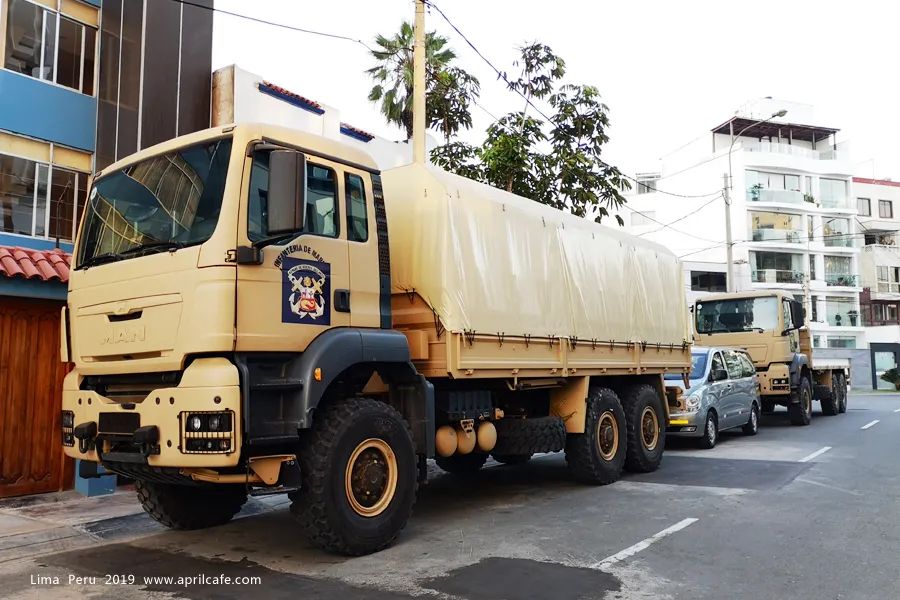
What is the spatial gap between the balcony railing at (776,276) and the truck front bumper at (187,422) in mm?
49157

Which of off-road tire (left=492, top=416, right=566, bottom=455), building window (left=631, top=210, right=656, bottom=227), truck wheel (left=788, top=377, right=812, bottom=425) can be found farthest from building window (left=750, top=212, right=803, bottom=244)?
off-road tire (left=492, top=416, right=566, bottom=455)

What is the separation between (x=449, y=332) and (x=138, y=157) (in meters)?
3.05

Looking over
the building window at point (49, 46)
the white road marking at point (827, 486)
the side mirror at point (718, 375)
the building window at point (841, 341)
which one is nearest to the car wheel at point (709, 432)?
the side mirror at point (718, 375)

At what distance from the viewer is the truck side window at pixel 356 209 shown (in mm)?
6266

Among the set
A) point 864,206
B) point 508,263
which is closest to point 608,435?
point 508,263

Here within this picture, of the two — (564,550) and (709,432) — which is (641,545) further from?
(709,432)

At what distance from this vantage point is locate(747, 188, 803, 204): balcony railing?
50531 millimetres

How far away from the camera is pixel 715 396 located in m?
13.2

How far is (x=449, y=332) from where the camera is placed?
22.4 feet

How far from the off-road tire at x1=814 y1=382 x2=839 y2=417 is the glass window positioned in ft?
20.3

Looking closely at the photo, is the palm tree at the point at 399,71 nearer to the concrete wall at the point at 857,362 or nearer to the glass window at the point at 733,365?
the glass window at the point at 733,365

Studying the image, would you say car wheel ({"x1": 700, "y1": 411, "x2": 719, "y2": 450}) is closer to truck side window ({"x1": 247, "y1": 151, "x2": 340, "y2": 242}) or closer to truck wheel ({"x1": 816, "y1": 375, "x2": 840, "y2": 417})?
truck wheel ({"x1": 816, "y1": 375, "x2": 840, "y2": 417})

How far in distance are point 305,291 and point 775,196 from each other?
5137 centimetres

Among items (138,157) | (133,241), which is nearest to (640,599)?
(133,241)
